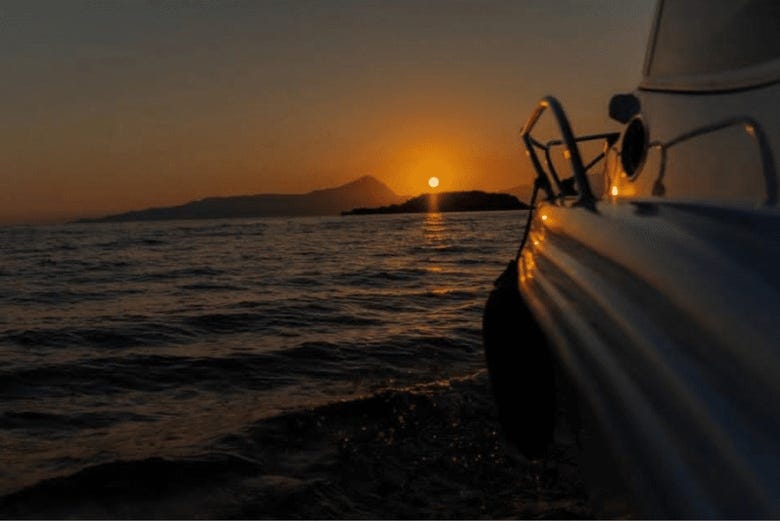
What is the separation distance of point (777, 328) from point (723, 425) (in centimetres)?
20

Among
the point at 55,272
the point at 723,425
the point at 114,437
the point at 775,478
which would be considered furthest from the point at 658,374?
the point at 55,272

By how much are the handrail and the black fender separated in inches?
23.4

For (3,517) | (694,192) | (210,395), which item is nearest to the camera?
(694,192)

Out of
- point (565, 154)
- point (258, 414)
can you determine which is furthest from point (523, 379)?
point (258, 414)

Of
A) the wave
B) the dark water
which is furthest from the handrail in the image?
the dark water

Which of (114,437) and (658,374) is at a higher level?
(658,374)

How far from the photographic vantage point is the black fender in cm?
321

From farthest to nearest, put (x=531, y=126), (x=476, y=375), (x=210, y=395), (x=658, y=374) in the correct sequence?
(x=476, y=375) → (x=210, y=395) → (x=531, y=126) → (x=658, y=374)

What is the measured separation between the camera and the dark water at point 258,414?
13.5ft

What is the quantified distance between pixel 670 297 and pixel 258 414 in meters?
4.30

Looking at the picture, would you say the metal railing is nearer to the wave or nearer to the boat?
the boat

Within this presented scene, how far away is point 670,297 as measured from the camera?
171 cm

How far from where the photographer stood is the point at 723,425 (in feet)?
4.39

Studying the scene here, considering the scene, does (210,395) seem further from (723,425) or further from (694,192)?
(723,425)
